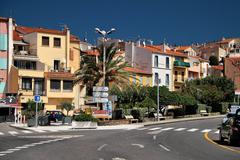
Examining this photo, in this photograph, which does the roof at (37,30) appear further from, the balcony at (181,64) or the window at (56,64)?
the balcony at (181,64)

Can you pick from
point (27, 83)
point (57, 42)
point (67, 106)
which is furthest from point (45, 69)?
point (67, 106)

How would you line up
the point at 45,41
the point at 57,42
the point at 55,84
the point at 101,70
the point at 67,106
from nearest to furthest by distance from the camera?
the point at 101,70 → the point at 67,106 → the point at 55,84 → the point at 45,41 → the point at 57,42

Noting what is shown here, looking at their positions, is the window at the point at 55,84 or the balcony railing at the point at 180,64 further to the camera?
the balcony railing at the point at 180,64

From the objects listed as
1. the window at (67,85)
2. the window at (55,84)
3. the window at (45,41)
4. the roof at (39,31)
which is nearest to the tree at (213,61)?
the roof at (39,31)

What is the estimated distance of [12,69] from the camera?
2749 inches

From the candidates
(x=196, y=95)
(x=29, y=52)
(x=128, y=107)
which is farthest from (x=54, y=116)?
(x=196, y=95)

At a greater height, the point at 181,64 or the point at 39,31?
the point at 39,31

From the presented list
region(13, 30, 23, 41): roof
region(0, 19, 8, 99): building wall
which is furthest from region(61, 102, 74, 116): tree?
region(13, 30, 23, 41): roof

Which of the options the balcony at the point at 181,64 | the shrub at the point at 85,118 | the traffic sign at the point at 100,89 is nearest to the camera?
the shrub at the point at 85,118

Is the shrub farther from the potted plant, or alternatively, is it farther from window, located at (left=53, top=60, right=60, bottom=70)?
window, located at (left=53, top=60, right=60, bottom=70)

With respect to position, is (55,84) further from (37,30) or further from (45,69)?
(37,30)

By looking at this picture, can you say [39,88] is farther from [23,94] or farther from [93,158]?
[93,158]

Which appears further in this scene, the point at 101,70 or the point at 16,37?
the point at 16,37

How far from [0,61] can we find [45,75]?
21.9 feet
